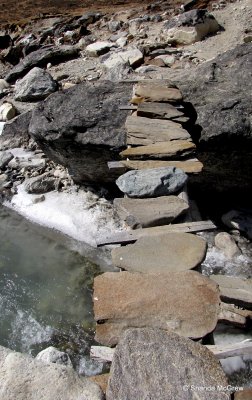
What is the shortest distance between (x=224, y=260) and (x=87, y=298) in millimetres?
2001

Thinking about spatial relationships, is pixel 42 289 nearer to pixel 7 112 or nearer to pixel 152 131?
pixel 152 131

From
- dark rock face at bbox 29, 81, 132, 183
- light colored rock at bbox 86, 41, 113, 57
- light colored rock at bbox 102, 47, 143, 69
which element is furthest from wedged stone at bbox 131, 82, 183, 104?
light colored rock at bbox 86, 41, 113, 57

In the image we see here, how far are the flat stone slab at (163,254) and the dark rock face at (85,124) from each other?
3089mm

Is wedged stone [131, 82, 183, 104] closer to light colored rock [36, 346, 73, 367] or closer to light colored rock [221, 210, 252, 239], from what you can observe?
light colored rock [221, 210, 252, 239]

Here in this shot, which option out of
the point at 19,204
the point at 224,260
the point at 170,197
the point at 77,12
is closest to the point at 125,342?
the point at 170,197

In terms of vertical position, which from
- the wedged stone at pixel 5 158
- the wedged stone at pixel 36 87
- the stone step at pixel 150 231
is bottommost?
the wedged stone at pixel 5 158

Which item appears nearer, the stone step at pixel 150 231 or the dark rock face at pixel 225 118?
the stone step at pixel 150 231

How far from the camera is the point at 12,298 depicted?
18.6 feet

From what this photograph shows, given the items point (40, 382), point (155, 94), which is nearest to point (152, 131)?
point (155, 94)

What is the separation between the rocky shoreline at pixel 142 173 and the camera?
2.05 m

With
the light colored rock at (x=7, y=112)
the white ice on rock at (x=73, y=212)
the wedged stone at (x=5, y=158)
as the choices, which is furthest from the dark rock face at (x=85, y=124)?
the light colored rock at (x=7, y=112)

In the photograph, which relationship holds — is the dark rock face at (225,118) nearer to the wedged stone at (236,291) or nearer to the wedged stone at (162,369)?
the wedged stone at (236,291)

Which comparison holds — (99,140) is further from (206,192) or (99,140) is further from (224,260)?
(224,260)

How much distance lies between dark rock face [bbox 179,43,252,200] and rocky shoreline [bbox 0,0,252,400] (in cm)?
2
